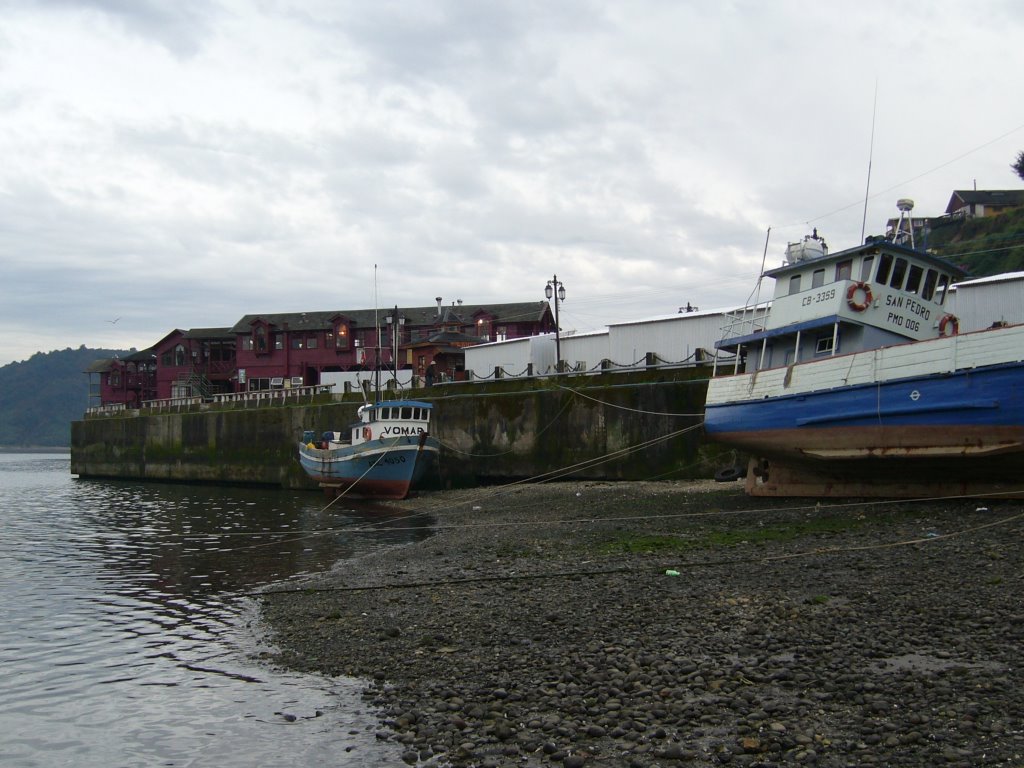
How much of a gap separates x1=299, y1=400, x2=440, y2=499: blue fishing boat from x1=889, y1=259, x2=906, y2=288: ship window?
19.4 meters

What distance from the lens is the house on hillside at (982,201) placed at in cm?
8281

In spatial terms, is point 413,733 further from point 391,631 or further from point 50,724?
point 50,724

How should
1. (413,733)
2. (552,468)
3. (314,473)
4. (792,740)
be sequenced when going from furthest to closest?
(314,473)
(552,468)
(413,733)
(792,740)

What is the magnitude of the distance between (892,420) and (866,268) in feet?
12.9

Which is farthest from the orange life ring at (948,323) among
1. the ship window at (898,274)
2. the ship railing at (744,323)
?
the ship railing at (744,323)

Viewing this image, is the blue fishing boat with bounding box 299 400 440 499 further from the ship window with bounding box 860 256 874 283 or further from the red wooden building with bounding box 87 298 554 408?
the red wooden building with bounding box 87 298 554 408

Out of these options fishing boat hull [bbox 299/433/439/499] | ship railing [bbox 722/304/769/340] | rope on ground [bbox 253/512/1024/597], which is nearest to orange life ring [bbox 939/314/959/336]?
ship railing [bbox 722/304/769/340]

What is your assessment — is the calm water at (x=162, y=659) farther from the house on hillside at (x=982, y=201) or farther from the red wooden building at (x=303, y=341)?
the house on hillside at (x=982, y=201)

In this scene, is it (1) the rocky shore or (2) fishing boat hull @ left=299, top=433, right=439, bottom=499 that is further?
(2) fishing boat hull @ left=299, top=433, right=439, bottom=499

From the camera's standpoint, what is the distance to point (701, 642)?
30.2 ft

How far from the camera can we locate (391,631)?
11.0 m

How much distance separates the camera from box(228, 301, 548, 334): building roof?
7206cm

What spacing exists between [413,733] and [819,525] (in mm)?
11369

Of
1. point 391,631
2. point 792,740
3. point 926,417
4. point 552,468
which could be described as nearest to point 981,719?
point 792,740
